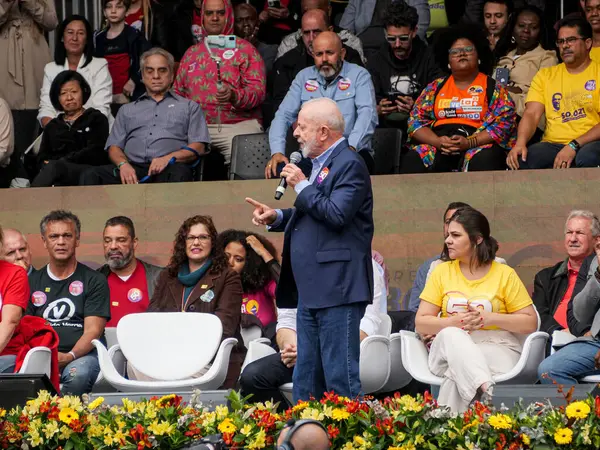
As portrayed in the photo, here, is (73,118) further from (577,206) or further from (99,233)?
(577,206)

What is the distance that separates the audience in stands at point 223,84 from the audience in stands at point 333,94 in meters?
0.56

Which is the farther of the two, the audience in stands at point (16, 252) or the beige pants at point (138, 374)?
the audience in stands at point (16, 252)

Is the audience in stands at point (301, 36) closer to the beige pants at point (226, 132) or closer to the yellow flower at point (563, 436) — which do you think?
the beige pants at point (226, 132)

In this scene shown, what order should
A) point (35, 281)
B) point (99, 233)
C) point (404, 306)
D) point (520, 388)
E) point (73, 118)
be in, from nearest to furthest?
point (520, 388) < point (35, 281) < point (404, 306) < point (99, 233) < point (73, 118)

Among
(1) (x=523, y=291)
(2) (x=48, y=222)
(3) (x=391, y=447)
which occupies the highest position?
(2) (x=48, y=222)

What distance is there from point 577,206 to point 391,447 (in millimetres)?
4290

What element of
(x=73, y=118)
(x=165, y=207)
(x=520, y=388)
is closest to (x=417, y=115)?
(x=165, y=207)

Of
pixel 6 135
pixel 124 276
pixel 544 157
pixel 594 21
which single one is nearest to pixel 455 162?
pixel 544 157

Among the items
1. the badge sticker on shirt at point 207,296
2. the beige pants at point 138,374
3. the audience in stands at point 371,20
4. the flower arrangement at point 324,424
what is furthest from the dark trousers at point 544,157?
the flower arrangement at point 324,424

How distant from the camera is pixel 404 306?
8.32 meters

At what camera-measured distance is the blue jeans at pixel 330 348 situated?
5.52 metres

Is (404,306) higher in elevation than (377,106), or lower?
lower

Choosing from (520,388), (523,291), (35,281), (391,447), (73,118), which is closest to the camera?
(391,447)

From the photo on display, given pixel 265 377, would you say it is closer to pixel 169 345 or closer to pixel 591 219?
pixel 169 345
